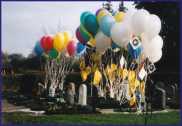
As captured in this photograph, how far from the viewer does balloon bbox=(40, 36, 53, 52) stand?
64.0 feet

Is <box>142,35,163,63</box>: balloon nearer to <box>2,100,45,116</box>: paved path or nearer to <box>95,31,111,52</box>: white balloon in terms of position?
<box>95,31,111,52</box>: white balloon

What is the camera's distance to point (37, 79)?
22828 mm

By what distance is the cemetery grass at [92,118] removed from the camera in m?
12.9

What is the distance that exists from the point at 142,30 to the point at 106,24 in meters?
1.68

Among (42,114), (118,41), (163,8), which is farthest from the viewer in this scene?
(163,8)

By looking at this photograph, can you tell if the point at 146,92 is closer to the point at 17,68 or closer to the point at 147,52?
the point at 147,52

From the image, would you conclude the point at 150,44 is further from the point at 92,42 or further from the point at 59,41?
the point at 59,41

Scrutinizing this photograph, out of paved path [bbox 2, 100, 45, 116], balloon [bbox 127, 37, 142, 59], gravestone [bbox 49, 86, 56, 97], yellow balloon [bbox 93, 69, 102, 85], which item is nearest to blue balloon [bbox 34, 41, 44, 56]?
gravestone [bbox 49, 86, 56, 97]

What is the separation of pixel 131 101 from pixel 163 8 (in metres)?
11.0

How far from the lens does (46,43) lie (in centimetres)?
1959

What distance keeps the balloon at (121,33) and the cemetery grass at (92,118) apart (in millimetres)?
2567

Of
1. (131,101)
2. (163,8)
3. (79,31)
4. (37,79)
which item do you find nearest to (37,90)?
(37,79)

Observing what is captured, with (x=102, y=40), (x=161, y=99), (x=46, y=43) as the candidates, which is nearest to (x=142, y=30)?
(x=102, y=40)

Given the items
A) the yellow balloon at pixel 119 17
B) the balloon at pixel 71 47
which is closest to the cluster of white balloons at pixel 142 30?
the yellow balloon at pixel 119 17
